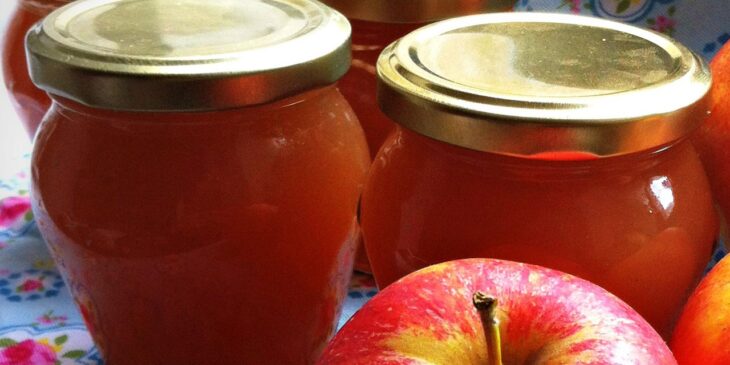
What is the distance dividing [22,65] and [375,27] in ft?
1.18

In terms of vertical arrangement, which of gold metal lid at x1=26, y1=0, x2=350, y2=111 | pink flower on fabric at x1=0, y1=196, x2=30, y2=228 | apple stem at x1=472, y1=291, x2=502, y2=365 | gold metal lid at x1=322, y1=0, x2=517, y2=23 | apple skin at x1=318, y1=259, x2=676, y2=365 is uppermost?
gold metal lid at x1=26, y1=0, x2=350, y2=111

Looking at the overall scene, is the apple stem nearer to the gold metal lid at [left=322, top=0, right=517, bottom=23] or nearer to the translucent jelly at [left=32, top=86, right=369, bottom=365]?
the translucent jelly at [left=32, top=86, right=369, bottom=365]

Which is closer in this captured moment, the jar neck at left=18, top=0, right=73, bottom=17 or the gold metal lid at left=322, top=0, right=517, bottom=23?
the gold metal lid at left=322, top=0, right=517, bottom=23

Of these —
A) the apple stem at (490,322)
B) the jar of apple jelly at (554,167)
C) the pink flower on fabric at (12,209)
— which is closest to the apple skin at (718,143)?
the jar of apple jelly at (554,167)

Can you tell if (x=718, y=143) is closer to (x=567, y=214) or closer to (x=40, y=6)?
(x=567, y=214)

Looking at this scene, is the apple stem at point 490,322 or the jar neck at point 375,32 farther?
the jar neck at point 375,32

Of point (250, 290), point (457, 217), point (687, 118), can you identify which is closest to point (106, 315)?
point (250, 290)

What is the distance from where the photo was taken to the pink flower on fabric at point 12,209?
33.0 inches

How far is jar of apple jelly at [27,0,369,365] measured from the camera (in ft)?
1.56

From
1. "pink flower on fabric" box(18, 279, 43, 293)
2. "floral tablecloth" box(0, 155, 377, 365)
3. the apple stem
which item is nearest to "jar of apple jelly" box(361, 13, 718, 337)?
the apple stem

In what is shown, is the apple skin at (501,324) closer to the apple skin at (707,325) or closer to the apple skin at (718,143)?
the apple skin at (707,325)

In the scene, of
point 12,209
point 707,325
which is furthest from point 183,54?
point 12,209

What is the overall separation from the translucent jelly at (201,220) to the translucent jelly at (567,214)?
7cm

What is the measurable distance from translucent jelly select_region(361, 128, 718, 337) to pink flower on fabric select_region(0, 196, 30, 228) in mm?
511
